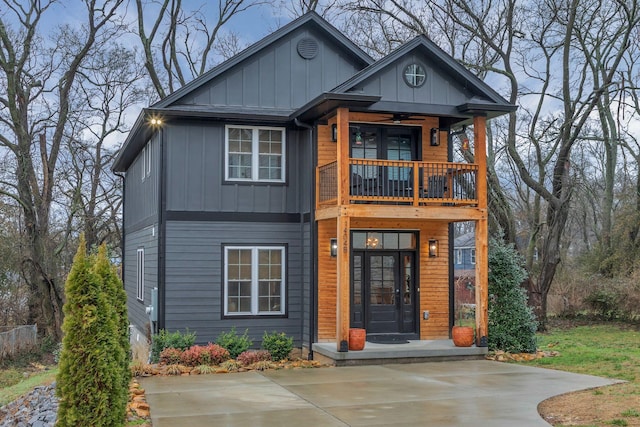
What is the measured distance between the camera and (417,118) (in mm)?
14961

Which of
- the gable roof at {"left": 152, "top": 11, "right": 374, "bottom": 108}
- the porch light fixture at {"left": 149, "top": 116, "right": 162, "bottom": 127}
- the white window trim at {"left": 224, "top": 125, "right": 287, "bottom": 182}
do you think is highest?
the gable roof at {"left": 152, "top": 11, "right": 374, "bottom": 108}

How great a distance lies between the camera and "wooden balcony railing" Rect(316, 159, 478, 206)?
13.6 m

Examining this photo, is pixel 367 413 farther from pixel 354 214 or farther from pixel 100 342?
pixel 354 214

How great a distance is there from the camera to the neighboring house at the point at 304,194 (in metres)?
14.1

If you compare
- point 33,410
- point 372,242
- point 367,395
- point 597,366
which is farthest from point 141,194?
point 597,366

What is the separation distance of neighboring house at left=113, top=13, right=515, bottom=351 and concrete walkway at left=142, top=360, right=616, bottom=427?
2.18 meters

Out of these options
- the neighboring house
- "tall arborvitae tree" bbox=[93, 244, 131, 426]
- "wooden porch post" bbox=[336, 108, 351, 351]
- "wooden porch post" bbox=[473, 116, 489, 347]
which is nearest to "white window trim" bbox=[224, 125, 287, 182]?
the neighboring house

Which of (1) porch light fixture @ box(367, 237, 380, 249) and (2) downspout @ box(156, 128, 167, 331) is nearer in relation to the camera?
(2) downspout @ box(156, 128, 167, 331)

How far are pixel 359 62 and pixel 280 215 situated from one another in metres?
4.08

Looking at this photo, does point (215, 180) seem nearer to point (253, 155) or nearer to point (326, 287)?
point (253, 155)

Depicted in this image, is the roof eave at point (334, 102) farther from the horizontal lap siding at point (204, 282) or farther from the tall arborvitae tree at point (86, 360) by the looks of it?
the tall arborvitae tree at point (86, 360)

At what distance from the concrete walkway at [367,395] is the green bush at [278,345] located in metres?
1.21

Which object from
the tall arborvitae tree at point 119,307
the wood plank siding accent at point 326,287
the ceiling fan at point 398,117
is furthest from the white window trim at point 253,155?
the tall arborvitae tree at point 119,307

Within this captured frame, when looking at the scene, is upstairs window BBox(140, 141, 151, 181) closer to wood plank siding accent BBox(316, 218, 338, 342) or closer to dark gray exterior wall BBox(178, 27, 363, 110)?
dark gray exterior wall BBox(178, 27, 363, 110)
